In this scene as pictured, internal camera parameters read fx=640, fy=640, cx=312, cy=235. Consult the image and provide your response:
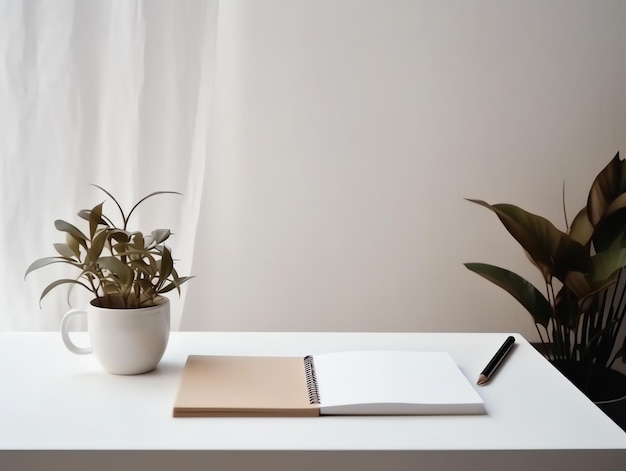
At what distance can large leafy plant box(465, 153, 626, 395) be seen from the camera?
1221 mm

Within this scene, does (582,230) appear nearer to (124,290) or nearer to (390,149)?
(390,149)

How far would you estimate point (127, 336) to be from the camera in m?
0.86

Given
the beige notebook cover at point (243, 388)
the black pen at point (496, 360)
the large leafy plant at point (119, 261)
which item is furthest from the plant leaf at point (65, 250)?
the black pen at point (496, 360)

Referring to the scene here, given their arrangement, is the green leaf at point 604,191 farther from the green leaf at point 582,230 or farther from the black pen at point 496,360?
the black pen at point 496,360

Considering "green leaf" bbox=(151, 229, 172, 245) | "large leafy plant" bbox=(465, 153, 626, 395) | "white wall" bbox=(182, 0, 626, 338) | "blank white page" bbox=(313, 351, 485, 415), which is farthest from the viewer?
"white wall" bbox=(182, 0, 626, 338)

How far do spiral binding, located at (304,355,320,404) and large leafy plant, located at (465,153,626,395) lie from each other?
0.52 meters

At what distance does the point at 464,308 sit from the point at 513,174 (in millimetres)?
379

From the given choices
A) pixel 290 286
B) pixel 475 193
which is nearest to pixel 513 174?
pixel 475 193

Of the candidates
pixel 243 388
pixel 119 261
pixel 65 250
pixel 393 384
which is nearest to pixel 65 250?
pixel 65 250

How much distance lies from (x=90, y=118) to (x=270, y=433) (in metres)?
1.01

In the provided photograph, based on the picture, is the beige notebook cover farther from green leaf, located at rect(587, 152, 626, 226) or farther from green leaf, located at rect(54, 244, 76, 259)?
green leaf, located at rect(587, 152, 626, 226)

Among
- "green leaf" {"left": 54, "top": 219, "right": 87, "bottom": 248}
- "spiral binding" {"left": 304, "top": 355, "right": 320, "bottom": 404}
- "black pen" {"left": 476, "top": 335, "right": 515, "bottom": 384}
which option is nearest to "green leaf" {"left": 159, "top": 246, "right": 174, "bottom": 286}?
"green leaf" {"left": 54, "top": 219, "right": 87, "bottom": 248}

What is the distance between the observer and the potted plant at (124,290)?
858 mm

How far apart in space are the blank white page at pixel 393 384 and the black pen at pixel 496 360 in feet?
→ 0.11
